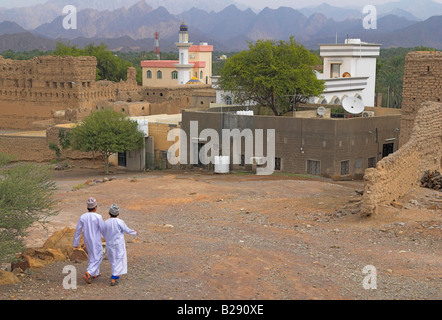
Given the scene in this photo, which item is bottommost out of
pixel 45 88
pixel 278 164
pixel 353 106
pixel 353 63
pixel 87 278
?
pixel 278 164

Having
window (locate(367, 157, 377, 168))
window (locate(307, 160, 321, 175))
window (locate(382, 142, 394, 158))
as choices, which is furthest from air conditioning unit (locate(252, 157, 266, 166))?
window (locate(382, 142, 394, 158))

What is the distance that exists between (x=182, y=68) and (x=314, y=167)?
4187 cm

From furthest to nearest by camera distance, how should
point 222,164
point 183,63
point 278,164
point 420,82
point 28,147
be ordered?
point 183,63 < point 28,147 < point 222,164 < point 278,164 < point 420,82

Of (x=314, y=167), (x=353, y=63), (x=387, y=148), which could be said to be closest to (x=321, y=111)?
(x=387, y=148)

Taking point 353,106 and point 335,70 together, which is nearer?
point 353,106

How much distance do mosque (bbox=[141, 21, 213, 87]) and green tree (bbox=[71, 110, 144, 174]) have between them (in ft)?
104

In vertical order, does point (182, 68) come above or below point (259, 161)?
above

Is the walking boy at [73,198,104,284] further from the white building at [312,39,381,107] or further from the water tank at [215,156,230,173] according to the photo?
the white building at [312,39,381,107]

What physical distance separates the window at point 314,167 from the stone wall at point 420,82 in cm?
513

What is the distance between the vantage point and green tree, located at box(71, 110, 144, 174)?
102 ft

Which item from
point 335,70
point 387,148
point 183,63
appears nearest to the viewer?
point 387,148

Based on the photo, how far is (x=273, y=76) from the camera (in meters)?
33.4

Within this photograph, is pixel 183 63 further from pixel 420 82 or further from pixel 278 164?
pixel 420 82

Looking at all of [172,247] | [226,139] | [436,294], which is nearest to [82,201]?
[172,247]
